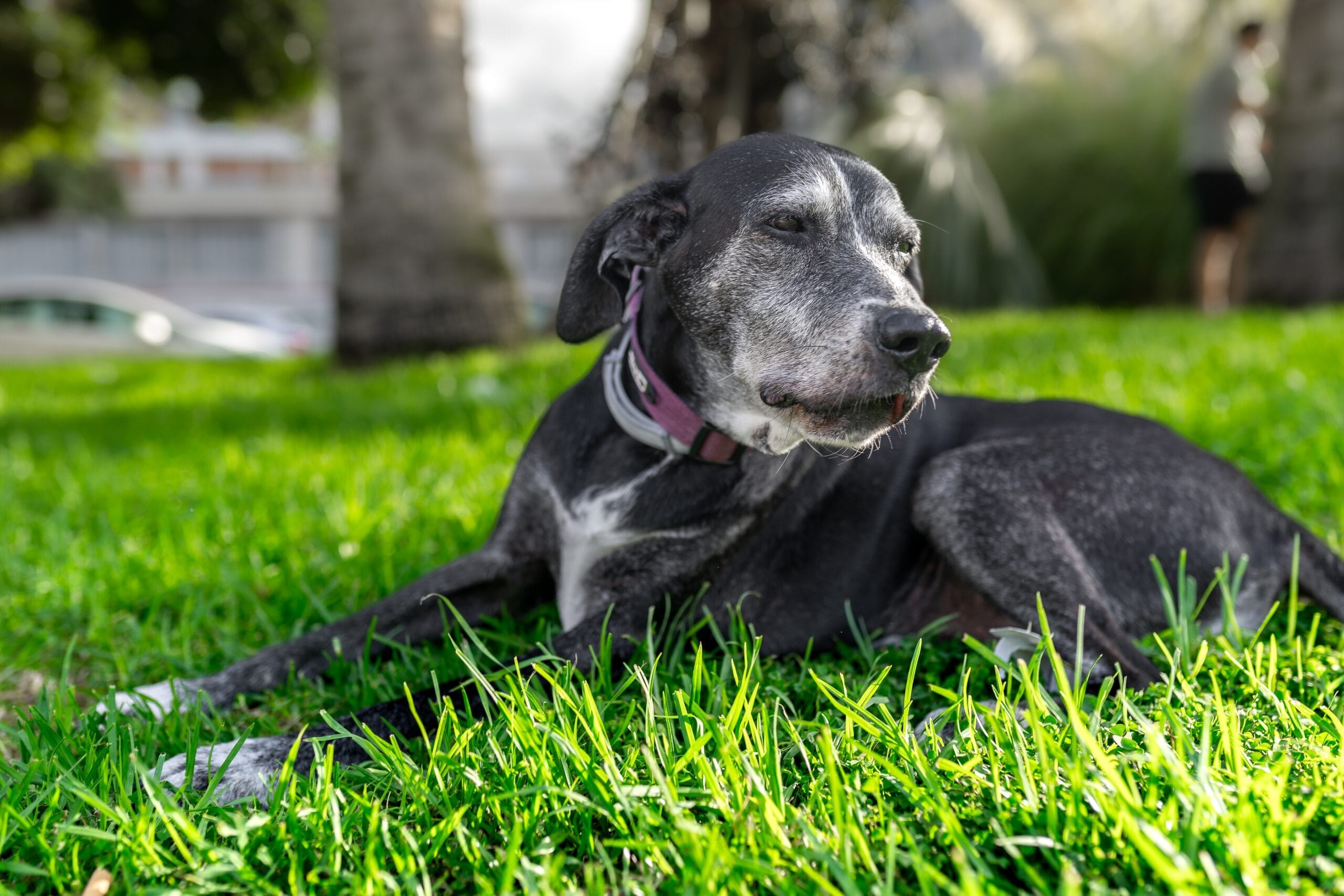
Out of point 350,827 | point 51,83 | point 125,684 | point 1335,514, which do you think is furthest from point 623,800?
point 51,83

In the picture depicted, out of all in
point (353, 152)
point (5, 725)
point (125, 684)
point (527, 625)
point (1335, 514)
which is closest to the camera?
point (5, 725)

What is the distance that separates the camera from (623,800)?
1608 millimetres

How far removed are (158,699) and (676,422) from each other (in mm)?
1379

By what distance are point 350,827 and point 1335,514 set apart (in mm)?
3169

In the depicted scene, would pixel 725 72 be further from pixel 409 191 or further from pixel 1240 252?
pixel 1240 252

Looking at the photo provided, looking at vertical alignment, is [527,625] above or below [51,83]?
below

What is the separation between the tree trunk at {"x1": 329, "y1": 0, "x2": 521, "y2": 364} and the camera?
7832 mm

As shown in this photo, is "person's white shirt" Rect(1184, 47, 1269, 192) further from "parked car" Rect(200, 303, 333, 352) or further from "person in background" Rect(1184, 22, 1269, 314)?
"parked car" Rect(200, 303, 333, 352)

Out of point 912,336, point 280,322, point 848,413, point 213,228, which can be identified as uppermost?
point 912,336

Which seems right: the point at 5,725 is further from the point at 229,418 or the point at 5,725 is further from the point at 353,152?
the point at 353,152

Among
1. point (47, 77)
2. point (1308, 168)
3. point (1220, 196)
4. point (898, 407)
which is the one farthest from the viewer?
point (47, 77)

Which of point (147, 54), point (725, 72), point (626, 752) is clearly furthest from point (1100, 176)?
point (626, 752)

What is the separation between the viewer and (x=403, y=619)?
268cm

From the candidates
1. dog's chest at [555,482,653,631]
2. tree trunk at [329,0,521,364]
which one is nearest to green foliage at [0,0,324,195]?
tree trunk at [329,0,521,364]
